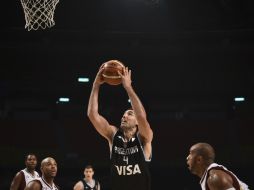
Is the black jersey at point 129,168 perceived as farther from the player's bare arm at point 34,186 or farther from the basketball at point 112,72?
the player's bare arm at point 34,186

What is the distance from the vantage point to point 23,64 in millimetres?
14266

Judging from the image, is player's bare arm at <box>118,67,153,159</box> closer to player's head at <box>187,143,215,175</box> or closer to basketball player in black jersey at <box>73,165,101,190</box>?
player's head at <box>187,143,215,175</box>

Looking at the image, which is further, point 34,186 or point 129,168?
point 34,186

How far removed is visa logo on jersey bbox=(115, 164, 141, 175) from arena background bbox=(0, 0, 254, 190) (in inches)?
360

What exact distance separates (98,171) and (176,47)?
4.46 meters

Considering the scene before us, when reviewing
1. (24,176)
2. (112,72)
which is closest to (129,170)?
(112,72)

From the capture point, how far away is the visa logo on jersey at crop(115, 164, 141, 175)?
146 inches

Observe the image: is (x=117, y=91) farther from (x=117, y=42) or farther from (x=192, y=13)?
(x=192, y=13)

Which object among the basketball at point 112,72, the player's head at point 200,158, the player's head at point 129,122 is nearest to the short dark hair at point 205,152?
the player's head at point 200,158

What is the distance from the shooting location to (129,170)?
3.71m

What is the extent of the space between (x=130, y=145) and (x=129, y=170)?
232 millimetres

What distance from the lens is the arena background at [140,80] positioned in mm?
13062

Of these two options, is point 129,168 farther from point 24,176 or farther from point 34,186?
point 24,176

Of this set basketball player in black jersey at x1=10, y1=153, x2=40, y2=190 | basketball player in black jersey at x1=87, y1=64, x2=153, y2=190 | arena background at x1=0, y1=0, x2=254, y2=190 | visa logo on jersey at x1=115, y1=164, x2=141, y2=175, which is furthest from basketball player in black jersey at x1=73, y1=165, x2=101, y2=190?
visa logo on jersey at x1=115, y1=164, x2=141, y2=175
